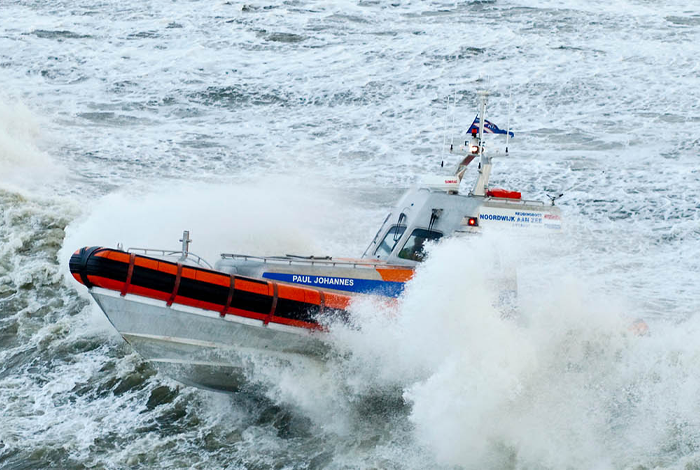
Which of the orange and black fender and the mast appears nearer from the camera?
the orange and black fender

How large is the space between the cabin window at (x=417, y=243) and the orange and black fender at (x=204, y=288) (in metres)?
1.12

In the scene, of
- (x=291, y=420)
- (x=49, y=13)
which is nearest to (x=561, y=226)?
(x=291, y=420)

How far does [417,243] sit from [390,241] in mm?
424

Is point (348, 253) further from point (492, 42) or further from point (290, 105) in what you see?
point (492, 42)

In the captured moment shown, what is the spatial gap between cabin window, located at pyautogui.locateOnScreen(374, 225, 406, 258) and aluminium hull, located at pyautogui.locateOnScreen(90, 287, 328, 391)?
63.1 inches

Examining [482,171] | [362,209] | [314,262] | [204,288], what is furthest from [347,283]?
[362,209]

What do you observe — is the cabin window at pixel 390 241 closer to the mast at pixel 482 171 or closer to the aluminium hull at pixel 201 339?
the mast at pixel 482 171

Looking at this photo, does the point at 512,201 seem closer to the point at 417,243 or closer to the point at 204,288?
the point at 417,243

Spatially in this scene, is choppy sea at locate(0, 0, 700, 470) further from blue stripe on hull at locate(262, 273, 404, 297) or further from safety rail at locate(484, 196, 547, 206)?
safety rail at locate(484, 196, 547, 206)

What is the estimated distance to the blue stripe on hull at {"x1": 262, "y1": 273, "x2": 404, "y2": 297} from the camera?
30.5 feet

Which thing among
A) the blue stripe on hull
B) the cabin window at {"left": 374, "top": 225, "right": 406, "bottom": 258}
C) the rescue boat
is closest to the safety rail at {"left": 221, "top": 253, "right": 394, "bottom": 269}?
the rescue boat

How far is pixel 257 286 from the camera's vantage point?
856 cm

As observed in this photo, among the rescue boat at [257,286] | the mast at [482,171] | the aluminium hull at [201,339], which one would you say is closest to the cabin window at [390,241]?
the rescue boat at [257,286]

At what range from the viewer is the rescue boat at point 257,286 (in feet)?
27.0
